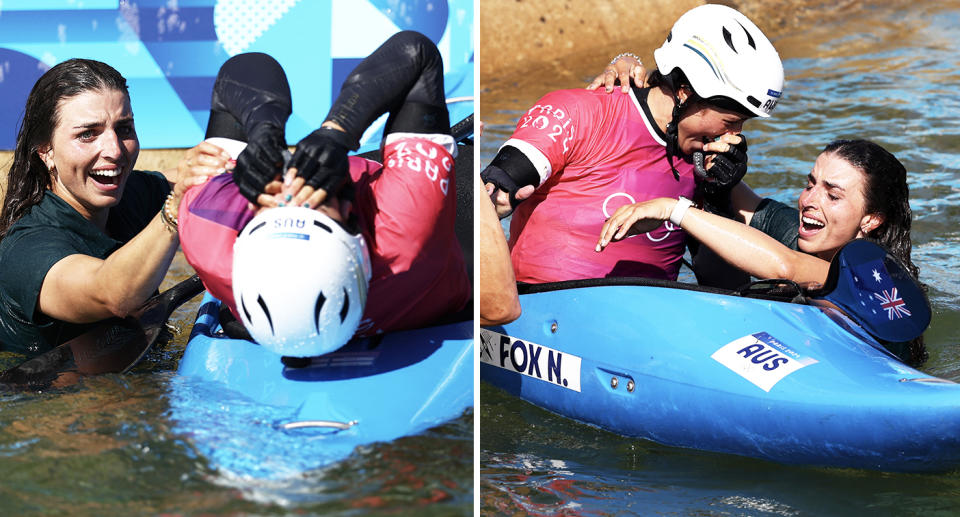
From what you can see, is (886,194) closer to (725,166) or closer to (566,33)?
(725,166)

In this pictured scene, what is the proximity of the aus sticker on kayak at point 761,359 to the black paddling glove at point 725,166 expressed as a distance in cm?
69

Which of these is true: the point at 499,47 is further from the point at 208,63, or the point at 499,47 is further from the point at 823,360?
the point at 823,360

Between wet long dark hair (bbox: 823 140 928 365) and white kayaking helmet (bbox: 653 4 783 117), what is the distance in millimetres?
385

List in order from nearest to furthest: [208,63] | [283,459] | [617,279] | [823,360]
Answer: [283,459] < [823,360] < [617,279] < [208,63]

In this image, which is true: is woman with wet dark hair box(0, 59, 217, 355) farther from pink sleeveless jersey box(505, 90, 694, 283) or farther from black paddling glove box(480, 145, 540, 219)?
pink sleeveless jersey box(505, 90, 694, 283)

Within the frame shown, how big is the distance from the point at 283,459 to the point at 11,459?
2.86ft

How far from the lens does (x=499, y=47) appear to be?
10.5 m

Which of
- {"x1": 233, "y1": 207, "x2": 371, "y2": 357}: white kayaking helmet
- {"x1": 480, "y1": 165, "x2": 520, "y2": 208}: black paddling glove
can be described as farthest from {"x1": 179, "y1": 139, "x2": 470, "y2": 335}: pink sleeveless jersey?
{"x1": 480, "y1": 165, "x2": 520, "y2": 208}: black paddling glove

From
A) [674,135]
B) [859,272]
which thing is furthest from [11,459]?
[859,272]

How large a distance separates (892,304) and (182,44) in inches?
224

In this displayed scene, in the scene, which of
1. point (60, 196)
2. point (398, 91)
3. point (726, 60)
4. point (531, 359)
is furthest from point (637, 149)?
point (60, 196)

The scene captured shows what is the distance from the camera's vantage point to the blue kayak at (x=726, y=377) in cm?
346

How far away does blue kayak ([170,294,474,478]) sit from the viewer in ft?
10.1

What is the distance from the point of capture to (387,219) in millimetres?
3219
